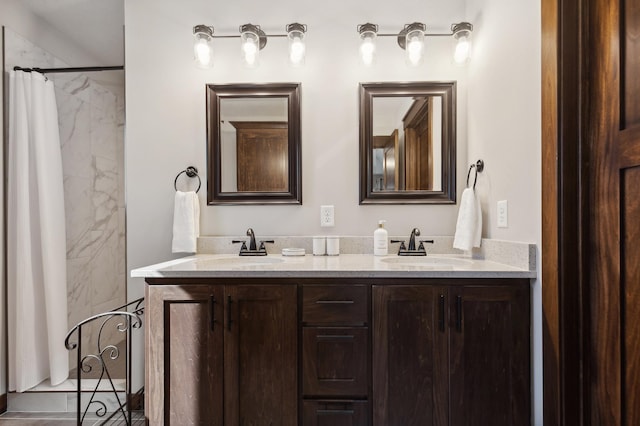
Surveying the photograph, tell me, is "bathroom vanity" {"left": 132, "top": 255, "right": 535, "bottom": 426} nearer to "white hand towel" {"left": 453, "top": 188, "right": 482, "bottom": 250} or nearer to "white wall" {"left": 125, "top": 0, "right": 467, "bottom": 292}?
"white hand towel" {"left": 453, "top": 188, "right": 482, "bottom": 250}

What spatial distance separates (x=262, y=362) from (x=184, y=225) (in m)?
0.89

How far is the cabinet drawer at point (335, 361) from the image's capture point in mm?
1259

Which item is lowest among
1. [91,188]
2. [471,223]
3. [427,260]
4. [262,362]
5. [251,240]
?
[262,362]

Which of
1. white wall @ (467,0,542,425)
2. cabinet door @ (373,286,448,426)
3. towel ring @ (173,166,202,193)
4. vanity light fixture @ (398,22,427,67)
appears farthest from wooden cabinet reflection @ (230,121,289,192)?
white wall @ (467,0,542,425)

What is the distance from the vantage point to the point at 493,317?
4.07 feet

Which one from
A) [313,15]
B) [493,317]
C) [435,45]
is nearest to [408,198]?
[493,317]

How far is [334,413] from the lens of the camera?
1267 mm

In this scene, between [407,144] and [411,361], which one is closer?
[411,361]

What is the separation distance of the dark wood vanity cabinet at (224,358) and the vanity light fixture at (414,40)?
4.47ft

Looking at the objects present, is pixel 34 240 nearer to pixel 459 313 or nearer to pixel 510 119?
pixel 459 313

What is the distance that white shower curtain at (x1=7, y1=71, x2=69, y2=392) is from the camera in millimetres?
1812

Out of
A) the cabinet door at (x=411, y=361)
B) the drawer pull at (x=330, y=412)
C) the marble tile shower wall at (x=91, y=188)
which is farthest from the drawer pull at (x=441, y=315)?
the marble tile shower wall at (x=91, y=188)

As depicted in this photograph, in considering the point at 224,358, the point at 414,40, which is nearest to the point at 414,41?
the point at 414,40

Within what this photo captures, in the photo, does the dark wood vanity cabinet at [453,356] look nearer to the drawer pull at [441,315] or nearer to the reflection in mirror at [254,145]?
the drawer pull at [441,315]
